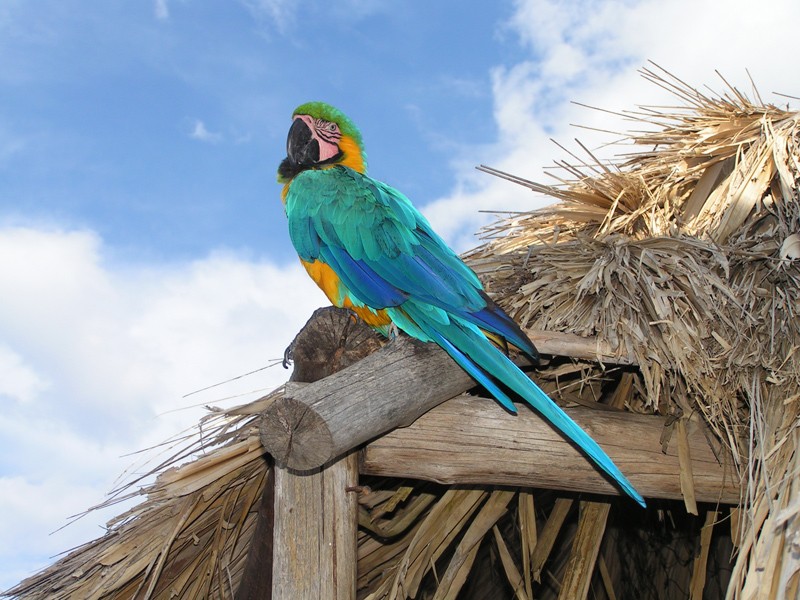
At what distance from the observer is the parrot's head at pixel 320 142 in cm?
334

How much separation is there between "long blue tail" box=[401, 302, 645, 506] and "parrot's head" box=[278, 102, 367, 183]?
0.98 metres

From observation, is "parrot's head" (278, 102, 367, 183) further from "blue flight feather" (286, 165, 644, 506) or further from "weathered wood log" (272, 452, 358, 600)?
"weathered wood log" (272, 452, 358, 600)

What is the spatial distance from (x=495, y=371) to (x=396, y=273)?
1.69ft

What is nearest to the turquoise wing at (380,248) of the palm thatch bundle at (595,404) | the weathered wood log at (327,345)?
the weathered wood log at (327,345)

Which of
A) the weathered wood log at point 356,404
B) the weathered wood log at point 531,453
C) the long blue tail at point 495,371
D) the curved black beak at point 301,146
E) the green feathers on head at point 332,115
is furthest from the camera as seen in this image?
the green feathers on head at point 332,115

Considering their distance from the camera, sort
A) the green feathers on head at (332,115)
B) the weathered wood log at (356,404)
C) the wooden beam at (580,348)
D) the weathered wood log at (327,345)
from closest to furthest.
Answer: the weathered wood log at (356,404)
the weathered wood log at (327,345)
the wooden beam at (580,348)
the green feathers on head at (332,115)

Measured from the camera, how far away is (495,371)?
241 centimetres

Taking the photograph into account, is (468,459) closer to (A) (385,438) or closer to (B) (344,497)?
(A) (385,438)

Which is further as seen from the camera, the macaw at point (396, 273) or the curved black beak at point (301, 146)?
the curved black beak at point (301, 146)

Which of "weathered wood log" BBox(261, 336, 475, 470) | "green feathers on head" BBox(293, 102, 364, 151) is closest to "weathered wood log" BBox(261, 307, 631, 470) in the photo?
"weathered wood log" BBox(261, 336, 475, 470)

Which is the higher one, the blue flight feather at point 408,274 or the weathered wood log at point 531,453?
the blue flight feather at point 408,274

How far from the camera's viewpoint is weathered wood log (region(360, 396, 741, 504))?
8.71 ft

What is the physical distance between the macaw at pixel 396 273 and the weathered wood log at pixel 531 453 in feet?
0.51

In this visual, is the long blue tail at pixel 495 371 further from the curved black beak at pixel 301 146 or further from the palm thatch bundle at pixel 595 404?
the curved black beak at pixel 301 146
